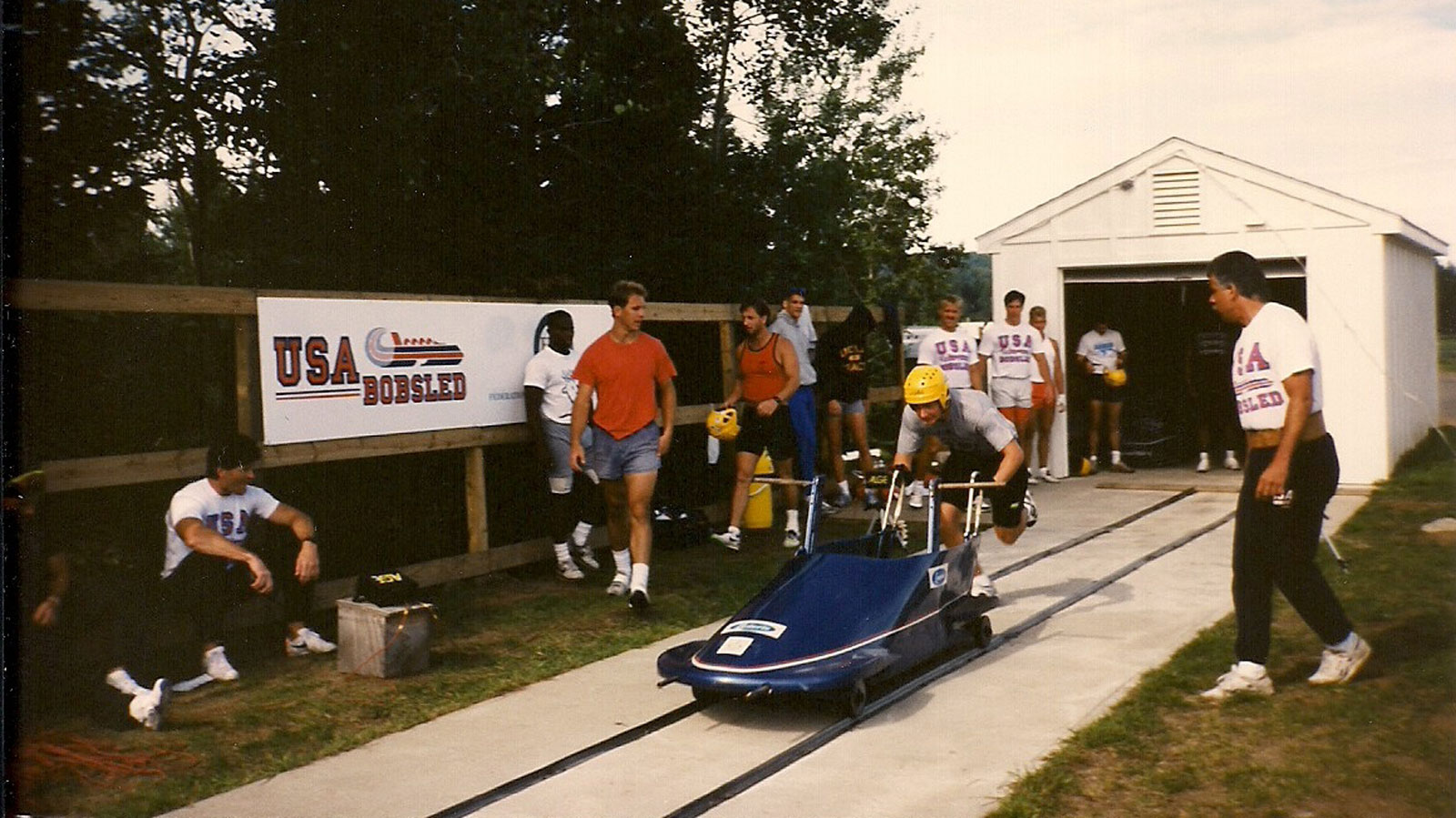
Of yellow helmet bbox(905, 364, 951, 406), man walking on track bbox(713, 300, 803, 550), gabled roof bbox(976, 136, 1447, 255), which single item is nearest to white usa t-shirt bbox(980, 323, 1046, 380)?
gabled roof bbox(976, 136, 1447, 255)

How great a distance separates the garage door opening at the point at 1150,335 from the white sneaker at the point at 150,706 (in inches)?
481

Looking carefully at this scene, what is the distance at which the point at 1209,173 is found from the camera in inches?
598

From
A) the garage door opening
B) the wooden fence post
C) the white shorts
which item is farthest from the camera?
the garage door opening

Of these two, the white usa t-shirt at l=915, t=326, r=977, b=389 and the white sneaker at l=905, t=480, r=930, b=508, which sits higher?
the white usa t-shirt at l=915, t=326, r=977, b=389

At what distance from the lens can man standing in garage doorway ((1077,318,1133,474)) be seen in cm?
1598

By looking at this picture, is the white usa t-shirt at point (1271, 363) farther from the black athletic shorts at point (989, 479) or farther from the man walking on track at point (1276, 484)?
the black athletic shorts at point (989, 479)

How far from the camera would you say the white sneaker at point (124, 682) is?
253 inches

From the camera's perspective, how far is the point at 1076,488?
14.8 metres

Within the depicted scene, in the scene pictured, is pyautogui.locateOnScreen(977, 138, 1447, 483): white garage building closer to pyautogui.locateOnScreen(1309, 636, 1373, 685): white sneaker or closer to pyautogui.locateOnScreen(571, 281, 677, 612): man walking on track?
pyautogui.locateOnScreen(571, 281, 677, 612): man walking on track

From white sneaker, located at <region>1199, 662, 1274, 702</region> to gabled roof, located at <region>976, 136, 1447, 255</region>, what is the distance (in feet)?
30.9

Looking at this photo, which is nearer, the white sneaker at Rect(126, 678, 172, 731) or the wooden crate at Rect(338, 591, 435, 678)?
the white sneaker at Rect(126, 678, 172, 731)

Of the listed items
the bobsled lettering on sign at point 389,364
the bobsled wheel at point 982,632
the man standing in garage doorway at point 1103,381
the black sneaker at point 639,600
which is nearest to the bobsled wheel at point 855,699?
the bobsled wheel at point 982,632

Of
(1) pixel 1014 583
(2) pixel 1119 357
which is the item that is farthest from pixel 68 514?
(2) pixel 1119 357

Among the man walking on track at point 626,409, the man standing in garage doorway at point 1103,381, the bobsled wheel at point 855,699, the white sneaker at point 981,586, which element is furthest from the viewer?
the man standing in garage doorway at point 1103,381
